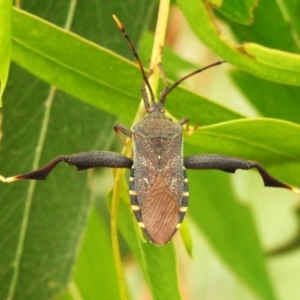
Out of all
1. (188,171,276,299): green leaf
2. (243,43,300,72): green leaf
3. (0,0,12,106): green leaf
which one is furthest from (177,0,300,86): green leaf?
(188,171,276,299): green leaf

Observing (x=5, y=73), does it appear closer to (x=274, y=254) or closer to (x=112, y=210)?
(x=112, y=210)

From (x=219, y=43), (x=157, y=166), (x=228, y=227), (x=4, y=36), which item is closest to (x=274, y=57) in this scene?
(x=219, y=43)

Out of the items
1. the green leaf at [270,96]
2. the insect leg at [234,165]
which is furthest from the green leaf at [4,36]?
the green leaf at [270,96]

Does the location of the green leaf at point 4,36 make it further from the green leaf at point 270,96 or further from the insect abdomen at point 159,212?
the green leaf at point 270,96

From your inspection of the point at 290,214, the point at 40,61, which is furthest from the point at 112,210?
the point at 290,214

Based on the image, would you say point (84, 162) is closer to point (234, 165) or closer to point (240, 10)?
point (234, 165)

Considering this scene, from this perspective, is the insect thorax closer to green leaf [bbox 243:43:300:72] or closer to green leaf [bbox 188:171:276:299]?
green leaf [bbox 243:43:300:72]

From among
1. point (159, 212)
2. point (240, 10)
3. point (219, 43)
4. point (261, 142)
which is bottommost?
point (159, 212)

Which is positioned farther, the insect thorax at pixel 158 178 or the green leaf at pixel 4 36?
the insect thorax at pixel 158 178
